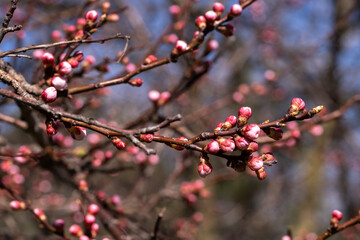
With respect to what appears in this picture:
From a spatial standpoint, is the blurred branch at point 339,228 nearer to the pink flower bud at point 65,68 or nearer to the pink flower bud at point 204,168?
the pink flower bud at point 204,168

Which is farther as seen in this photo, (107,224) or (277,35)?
(277,35)

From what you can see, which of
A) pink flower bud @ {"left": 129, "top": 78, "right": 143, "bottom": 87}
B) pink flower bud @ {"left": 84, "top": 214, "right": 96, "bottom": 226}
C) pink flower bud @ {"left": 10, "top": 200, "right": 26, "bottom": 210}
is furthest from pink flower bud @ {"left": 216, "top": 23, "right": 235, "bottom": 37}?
pink flower bud @ {"left": 10, "top": 200, "right": 26, "bottom": 210}

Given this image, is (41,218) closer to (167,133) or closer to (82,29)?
(82,29)

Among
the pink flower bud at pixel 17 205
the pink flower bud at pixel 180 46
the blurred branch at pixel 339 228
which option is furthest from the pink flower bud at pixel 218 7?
the pink flower bud at pixel 17 205

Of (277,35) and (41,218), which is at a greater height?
(277,35)

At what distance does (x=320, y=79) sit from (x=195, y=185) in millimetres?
3280

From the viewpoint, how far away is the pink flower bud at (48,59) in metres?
1.11

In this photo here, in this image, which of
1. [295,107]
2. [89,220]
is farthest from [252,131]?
[89,220]

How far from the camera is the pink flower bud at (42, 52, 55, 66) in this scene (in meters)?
1.11

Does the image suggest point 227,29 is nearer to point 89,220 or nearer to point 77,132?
point 77,132

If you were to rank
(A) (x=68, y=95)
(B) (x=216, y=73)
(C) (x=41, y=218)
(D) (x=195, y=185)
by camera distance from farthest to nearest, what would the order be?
(B) (x=216, y=73) < (D) (x=195, y=185) < (C) (x=41, y=218) < (A) (x=68, y=95)

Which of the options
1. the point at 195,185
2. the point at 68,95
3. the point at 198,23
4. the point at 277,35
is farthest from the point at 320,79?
the point at 68,95

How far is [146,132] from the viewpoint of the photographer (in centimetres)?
82

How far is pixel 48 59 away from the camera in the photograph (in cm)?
113
